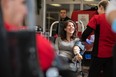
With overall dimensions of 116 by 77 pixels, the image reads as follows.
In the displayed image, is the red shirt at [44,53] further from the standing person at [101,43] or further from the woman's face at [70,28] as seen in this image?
the woman's face at [70,28]

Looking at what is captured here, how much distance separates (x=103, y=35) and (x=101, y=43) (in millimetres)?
119

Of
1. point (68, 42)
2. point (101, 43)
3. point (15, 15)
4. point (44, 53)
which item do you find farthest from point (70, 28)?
point (15, 15)

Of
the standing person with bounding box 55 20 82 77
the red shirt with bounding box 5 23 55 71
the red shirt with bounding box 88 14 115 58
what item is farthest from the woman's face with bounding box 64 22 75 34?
the red shirt with bounding box 5 23 55 71

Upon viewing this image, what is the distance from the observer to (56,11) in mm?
12406

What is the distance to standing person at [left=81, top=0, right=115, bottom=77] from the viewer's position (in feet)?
13.1

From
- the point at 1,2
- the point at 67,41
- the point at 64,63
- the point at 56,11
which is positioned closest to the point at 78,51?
the point at 67,41

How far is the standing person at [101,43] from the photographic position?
4008mm

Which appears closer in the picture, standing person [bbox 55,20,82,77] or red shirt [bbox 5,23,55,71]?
red shirt [bbox 5,23,55,71]

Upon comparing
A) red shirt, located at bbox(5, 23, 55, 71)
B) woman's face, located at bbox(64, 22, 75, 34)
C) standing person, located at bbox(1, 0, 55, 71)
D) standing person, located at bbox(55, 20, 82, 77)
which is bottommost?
standing person, located at bbox(55, 20, 82, 77)

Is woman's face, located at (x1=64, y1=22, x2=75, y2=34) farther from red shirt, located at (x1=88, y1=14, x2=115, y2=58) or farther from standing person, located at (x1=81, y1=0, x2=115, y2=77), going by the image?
red shirt, located at (x1=88, y1=14, x2=115, y2=58)

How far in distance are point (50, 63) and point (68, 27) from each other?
3.59 m

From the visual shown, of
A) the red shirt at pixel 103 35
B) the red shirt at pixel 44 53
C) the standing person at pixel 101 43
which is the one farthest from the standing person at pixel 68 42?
the red shirt at pixel 44 53

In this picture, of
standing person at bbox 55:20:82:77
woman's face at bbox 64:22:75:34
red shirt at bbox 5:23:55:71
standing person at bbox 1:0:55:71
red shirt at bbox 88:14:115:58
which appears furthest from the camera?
woman's face at bbox 64:22:75:34

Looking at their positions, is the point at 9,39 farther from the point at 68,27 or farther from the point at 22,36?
the point at 68,27
